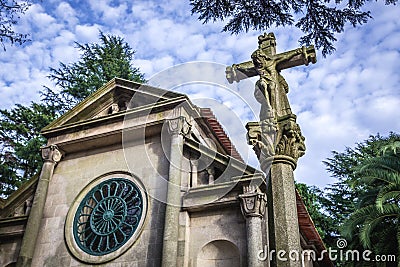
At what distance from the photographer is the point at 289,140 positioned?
5914 millimetres

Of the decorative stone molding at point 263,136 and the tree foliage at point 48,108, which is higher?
the tree foliage at point 48,108

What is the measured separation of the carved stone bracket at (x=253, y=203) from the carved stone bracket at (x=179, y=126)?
2882 millimetres

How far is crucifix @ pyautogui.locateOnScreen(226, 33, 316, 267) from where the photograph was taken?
5.36m

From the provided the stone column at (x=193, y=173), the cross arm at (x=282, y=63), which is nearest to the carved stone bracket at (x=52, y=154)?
the stone column at (x=193, y=173)

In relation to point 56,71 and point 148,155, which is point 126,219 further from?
point 56,71

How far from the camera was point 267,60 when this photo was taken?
267 inches

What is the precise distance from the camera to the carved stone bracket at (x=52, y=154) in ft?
43.7

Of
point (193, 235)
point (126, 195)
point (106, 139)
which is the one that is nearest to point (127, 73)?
point (106, 139)

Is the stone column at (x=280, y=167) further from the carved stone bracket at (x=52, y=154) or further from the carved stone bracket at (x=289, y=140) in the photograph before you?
the carved stone bracket at (x=52, y=154)

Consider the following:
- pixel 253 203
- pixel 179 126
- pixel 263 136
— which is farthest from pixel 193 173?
pixel 263 136

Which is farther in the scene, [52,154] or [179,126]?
[52,154]

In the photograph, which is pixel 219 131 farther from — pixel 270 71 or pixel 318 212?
pixel 318 212

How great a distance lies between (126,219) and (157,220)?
121 centimetres

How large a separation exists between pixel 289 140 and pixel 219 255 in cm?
483
